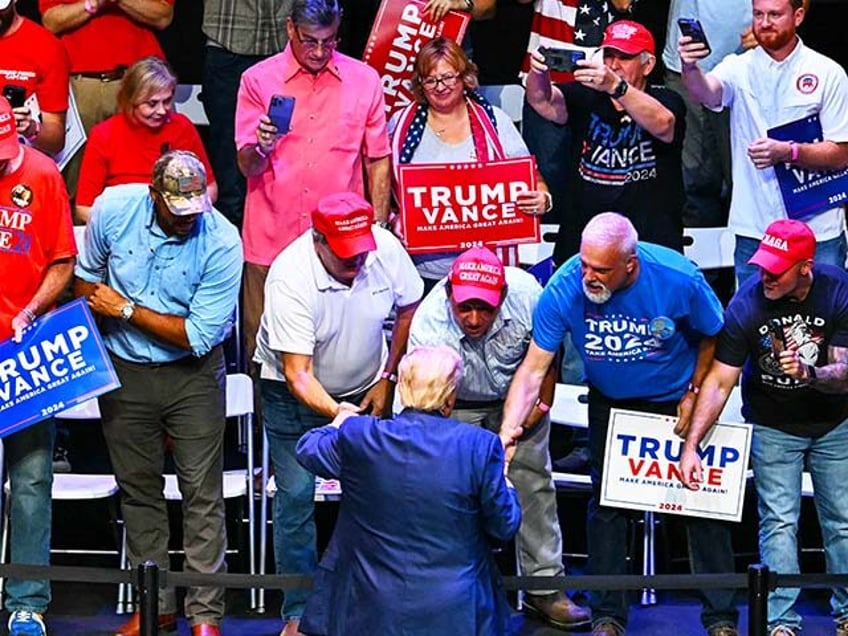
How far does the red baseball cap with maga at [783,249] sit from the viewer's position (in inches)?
289

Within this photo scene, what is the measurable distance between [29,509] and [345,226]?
1.67 metres

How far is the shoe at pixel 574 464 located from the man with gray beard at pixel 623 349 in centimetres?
87

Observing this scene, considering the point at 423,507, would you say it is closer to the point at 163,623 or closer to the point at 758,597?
the point at 758,597

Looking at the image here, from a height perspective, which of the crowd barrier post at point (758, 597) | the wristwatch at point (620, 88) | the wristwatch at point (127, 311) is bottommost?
the crowd barrier post at point (758, 597)

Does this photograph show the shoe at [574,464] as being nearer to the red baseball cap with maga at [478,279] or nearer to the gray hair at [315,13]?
the red baseball cap with maga at [478,279]

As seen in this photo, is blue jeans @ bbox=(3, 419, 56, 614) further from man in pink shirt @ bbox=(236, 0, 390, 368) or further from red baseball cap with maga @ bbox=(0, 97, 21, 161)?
man in pink shirt @ bbox=(236, 0, 390, 368)

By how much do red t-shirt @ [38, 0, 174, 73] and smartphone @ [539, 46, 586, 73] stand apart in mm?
2114

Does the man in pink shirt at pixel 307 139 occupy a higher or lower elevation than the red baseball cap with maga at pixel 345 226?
higher

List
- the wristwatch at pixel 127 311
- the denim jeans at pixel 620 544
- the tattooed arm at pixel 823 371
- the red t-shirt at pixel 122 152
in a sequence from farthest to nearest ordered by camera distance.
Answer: the red t-shirt at pixel 122 152 < the denim jeans at pixel 620 544 < the wristwatch at pixel 127 311 < the tattooed arm at pixel 823 371

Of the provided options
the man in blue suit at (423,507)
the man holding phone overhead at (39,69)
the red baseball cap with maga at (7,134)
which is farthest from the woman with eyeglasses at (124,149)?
the man in blue suit at (423,507)

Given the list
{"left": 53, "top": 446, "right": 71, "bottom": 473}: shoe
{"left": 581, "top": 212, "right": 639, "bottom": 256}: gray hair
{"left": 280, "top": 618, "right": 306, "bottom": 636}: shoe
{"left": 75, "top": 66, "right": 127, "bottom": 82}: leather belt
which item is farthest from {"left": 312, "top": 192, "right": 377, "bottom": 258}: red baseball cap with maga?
{"left": 75, "top": 66, "right": 127, "bottom": 82}: leather belt

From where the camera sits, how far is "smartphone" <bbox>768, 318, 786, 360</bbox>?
24.7 feet

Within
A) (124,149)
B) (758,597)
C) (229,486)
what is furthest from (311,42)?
(758,597)

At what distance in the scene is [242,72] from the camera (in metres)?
9.15
